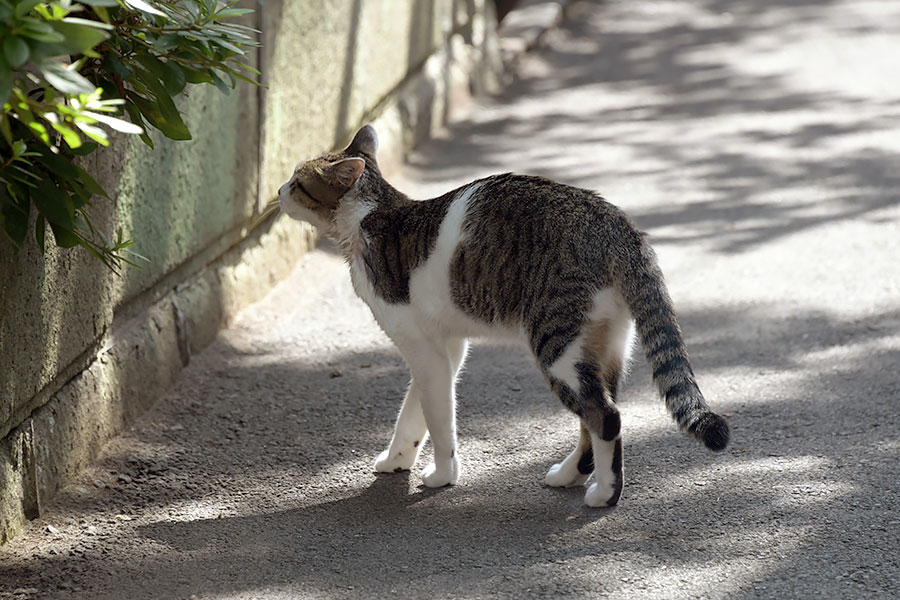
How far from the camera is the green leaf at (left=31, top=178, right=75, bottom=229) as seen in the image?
2.96 m

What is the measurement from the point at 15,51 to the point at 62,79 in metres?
0.13

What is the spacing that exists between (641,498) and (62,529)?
201 cm

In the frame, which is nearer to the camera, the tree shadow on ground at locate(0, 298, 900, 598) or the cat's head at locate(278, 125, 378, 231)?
the tree shadow on ground at locate(0, 298, 900, 598)

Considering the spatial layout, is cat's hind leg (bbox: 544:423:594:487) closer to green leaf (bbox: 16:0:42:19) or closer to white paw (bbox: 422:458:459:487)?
white paw (bbox: 422:458:459:487)

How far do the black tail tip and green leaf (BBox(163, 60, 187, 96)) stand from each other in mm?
1824

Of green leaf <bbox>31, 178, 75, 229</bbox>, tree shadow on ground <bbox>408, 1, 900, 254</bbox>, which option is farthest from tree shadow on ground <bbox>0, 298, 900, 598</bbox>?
tree shadow on ground <bbox>408, 1, 900, 254</bbox>

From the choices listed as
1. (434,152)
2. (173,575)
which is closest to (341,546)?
(173,575)

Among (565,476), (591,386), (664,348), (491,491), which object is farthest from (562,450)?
(664,348)

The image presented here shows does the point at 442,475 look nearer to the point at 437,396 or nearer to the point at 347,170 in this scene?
the point at 437,396

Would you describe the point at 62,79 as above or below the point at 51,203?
above

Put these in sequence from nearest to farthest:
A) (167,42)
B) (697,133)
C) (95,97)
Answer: (95,97), (167,42), (697,133)

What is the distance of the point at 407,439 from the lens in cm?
414

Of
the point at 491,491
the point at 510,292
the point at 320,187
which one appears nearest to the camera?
the point at 510,292

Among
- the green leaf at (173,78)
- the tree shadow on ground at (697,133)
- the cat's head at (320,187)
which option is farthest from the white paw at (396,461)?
the tree shadow on ground at (697,133)
